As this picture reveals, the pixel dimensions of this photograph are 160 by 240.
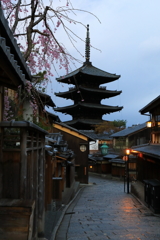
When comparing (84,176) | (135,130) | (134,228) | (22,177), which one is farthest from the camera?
(135,130)

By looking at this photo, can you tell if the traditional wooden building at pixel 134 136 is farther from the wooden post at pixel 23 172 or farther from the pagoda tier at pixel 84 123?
the wooden post at pixel 23 172

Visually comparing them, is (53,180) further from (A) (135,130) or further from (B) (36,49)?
(A) (135,130)

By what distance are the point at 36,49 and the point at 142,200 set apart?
1118cm

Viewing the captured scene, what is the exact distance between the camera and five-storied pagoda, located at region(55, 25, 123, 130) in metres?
44.3

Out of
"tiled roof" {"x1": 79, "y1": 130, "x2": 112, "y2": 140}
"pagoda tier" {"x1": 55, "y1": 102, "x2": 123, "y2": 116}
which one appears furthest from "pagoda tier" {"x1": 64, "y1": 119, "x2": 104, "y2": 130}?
"tiled roof" {"x1": 79, "y1": 130, "x2": 112, "y2": 140}

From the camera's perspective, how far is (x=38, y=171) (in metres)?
7.54

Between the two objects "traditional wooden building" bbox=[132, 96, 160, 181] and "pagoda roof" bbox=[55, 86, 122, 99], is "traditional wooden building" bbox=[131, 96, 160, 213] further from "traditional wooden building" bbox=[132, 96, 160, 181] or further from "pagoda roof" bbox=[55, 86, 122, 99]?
"pagoda roof" bbox=[55, 86, 122, 99]

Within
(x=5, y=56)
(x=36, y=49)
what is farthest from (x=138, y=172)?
(x=5, y=56)

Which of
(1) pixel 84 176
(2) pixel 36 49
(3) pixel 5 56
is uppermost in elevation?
(2) pixel 36 49

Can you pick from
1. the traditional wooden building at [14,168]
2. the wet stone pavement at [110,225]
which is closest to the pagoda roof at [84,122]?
the wet stone pavement at [110,225]

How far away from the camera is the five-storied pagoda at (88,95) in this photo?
44.3 metres

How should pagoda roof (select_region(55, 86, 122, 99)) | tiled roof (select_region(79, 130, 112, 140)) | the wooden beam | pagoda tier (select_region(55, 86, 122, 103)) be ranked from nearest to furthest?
the wooden beam → pagoda roof (select_region(55, 86, 122, 99)) → pagoda tier (select_region(55, 86, 122, 103)) → tiled roof (select_region(79, 130, 112, 140))

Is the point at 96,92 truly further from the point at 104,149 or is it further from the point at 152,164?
the point at 152,164

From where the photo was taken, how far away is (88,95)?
46.5 meters
